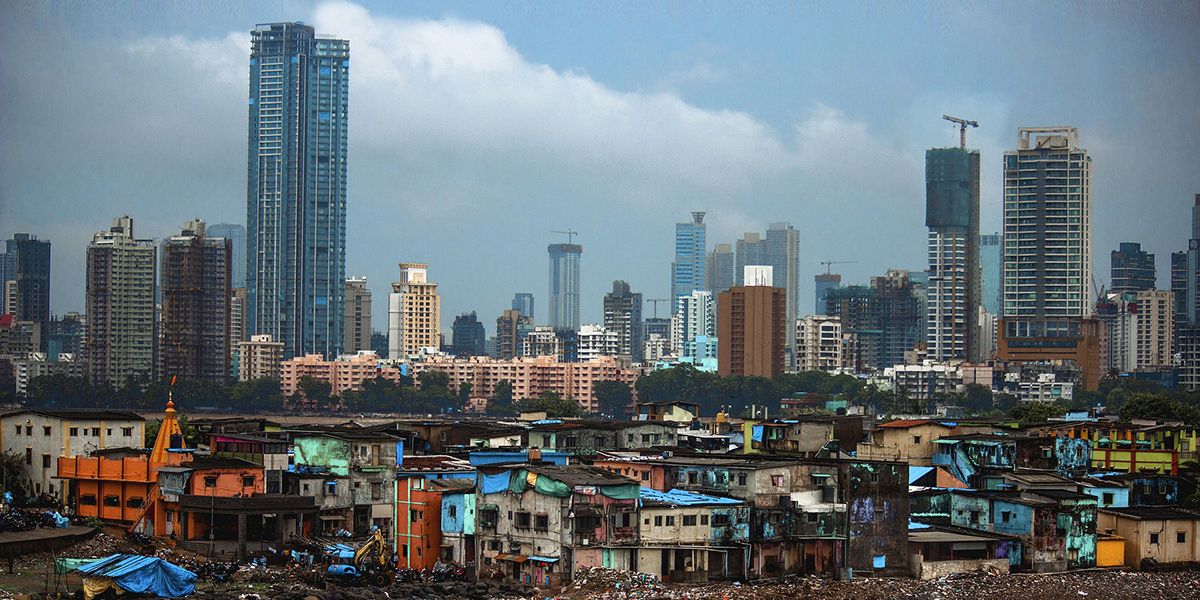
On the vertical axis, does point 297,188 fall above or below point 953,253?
above

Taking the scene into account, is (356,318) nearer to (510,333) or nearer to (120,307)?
(510,333)

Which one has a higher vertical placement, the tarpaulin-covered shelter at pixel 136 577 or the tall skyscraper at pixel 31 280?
the tall skyscraper at pixel 31 280

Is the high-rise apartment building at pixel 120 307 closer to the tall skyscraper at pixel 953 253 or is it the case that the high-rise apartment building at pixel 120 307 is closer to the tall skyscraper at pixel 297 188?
the tall skyscraper at pixel 297 188

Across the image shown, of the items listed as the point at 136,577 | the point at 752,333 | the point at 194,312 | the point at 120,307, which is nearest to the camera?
the point at 136,577

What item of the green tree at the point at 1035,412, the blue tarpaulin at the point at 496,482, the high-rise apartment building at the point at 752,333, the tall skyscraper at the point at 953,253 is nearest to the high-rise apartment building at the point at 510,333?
the tall skyscraper at the point at 953,253

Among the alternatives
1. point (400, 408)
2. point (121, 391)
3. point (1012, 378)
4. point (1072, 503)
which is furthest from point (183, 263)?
point (1072, 503)

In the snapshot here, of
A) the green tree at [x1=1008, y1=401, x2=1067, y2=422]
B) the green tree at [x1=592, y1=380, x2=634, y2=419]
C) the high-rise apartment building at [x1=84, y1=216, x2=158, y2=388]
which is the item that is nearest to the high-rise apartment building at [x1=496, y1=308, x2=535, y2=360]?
the high-rise apartment building at [x1=84, y1=216, x2=158, y2=388]

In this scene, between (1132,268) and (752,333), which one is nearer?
(752,333)

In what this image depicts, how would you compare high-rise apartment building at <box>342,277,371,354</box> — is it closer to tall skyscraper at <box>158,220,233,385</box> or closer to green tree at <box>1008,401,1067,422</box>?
tall skyscraper at <box>158,220,233,385</box>

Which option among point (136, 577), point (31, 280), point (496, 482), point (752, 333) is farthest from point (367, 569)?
point (31, 280)
